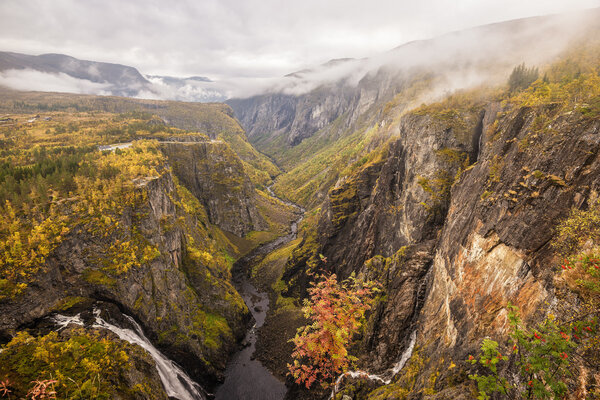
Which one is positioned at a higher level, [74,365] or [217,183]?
[74,365]

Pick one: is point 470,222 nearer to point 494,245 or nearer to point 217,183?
point 494,245

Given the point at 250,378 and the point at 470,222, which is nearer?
the point at 470,222

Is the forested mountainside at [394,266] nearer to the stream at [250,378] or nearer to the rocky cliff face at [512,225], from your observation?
the rocky cliff face at [512,225]

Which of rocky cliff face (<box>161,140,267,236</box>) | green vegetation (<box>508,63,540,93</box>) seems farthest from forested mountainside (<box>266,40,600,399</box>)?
rocky cliff face (<box>161,140,267,236</box>)

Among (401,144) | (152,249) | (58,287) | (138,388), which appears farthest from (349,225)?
(58,287)

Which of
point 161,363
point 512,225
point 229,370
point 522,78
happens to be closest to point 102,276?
point 161,363

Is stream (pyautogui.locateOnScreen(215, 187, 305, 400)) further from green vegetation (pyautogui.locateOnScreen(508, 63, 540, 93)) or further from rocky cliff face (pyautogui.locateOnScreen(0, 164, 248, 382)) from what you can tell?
green vegetation (pyautogui.locateOnScreen(508, 63, 540, 93))

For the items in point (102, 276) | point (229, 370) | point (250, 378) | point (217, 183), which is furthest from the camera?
point (217, 183)
